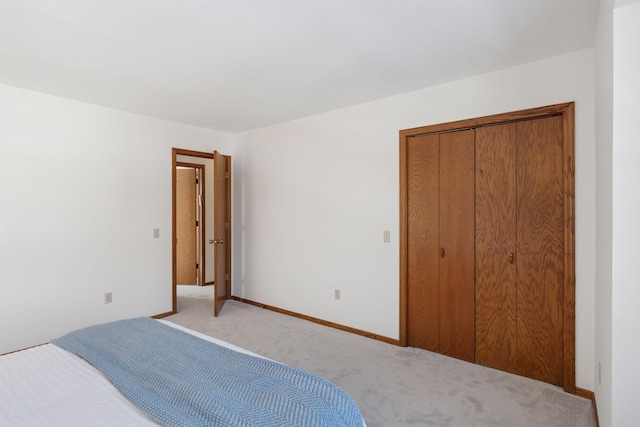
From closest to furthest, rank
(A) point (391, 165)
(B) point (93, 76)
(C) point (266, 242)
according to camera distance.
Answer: (B) point (93, 76), (A) point (391, 165), (C) point (266, 242)

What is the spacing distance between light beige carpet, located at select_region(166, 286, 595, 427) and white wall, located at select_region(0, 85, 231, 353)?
95 cm

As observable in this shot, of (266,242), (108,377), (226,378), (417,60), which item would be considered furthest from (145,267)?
(417,60)

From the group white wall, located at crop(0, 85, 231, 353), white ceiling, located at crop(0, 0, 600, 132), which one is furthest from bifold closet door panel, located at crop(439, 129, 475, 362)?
white wall, located at crop(0, 85, 231, 353)

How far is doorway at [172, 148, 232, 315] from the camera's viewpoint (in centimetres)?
425

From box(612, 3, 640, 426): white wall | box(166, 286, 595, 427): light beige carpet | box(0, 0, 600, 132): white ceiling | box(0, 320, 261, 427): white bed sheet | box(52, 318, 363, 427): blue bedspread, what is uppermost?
box(0, 0, 600, 132): white ceiling

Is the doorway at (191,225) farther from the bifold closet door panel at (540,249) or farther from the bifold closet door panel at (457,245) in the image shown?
the bifold closet door panel at (540,249)

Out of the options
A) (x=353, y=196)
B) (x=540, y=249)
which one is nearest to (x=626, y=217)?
(x=540, y=249)

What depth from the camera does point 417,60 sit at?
8.30 feet

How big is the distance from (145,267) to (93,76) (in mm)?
2118

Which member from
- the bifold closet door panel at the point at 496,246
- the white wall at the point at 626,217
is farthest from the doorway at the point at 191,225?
the white wall at the point at 626,217

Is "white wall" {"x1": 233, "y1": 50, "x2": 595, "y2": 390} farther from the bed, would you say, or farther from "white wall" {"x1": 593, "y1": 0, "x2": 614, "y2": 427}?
the bed

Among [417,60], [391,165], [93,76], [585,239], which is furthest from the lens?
[391,165]

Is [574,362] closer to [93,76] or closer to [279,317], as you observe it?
[279,317]

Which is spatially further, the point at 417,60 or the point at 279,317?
the point at 279,317
